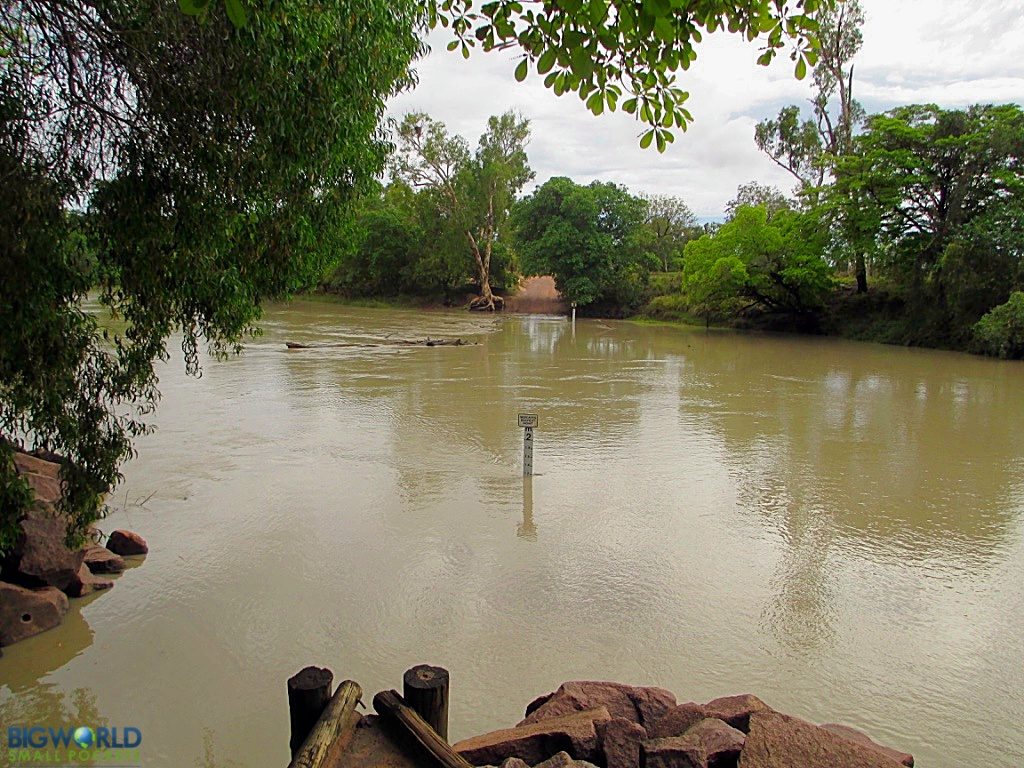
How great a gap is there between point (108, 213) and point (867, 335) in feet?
88.5

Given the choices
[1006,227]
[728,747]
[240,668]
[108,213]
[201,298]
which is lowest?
[240,668]

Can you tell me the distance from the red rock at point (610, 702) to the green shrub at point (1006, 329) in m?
20.8

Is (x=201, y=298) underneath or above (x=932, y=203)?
underneath

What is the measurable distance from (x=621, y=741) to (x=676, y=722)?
1.26ft

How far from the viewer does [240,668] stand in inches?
155

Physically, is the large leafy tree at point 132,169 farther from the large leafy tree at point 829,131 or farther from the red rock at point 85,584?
the large leafy tree at point 829,131

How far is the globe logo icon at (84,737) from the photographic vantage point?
11.0 ft

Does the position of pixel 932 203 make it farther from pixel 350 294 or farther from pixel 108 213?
pixel 350 294

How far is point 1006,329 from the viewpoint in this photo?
19.4m

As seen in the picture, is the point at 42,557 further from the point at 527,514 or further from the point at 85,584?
the point at 527,514

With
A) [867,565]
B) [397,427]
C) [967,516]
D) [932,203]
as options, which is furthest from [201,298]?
[932,203]

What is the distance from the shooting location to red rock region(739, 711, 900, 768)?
257 centimetres

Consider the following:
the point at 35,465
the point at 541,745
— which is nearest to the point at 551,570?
the point at 541,745

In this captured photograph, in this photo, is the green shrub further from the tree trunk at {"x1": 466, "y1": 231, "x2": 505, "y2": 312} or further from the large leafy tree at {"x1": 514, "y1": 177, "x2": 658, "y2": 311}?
the tree trunk at {"x1": 466, "y1": 231, "x2": 505, "y2": 312}
